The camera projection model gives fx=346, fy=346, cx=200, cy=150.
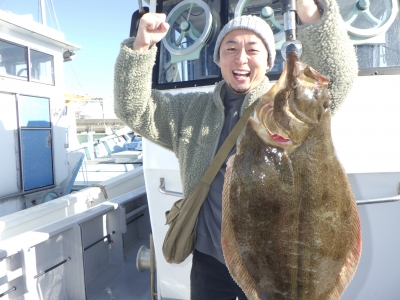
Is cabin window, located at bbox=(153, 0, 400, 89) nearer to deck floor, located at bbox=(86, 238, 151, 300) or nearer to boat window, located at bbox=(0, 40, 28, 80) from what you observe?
deck floor, located at bbox=(86, 238, 151, 300)

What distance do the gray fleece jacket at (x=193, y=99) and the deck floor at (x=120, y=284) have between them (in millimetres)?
2509

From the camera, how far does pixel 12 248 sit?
2908 millimetres

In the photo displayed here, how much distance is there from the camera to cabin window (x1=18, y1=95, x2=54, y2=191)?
6.32 m

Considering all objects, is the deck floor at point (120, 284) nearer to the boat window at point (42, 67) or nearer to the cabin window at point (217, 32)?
the cabin window at point (217, 32)

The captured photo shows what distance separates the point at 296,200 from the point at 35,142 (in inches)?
248

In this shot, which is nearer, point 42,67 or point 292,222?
point 292,222

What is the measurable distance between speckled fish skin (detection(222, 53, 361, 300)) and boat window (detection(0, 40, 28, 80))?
19.2 feet

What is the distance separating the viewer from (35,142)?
662 cm

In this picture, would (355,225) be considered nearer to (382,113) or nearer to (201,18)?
(382,113)

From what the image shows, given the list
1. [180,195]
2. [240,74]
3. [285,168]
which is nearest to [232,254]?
[285,168]

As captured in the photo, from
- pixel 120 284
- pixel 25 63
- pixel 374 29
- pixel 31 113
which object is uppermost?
pixel 25 63

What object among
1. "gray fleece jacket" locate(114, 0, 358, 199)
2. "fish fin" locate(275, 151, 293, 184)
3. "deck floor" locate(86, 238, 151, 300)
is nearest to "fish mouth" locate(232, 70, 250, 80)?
"gray fleece jacket" locate(114, 0, 358, 199)

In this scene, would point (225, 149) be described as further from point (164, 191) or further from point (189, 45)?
point (189, 45)

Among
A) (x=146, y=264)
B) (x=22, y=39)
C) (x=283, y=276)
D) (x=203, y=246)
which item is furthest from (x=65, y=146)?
(x=283, y=276)
